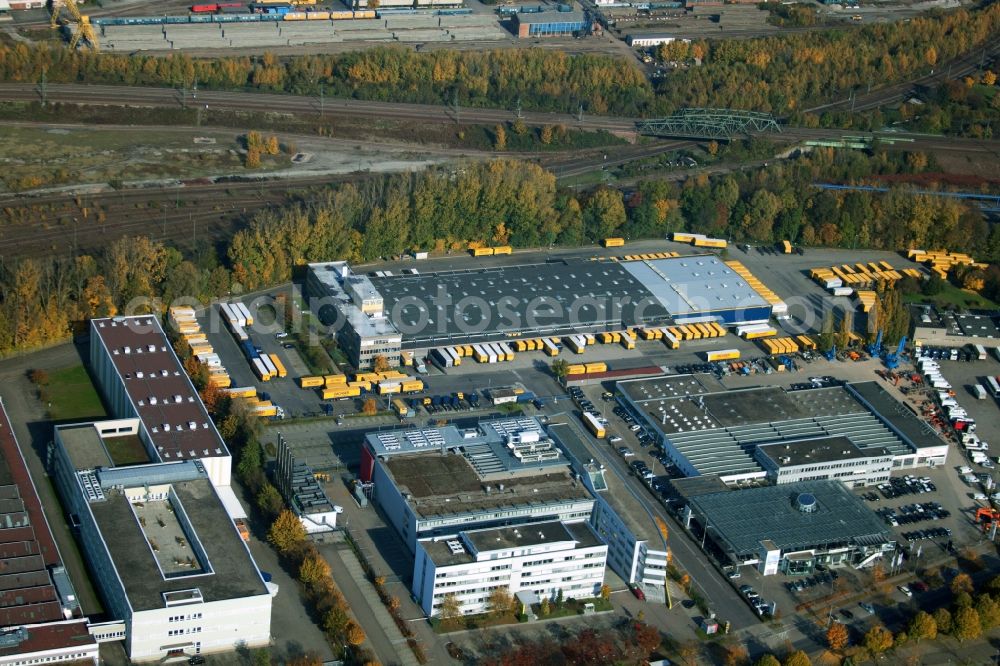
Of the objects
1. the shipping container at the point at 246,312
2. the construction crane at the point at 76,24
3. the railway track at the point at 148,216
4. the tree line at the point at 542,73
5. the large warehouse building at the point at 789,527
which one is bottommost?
the large warehouse building at the point at 789,527

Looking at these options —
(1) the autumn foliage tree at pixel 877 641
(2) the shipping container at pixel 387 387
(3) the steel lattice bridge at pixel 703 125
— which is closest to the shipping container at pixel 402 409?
(2) the shipping container at pixel 387 387

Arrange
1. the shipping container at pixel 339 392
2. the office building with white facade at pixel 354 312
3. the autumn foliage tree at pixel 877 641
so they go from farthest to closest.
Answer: the office building with white facade at pixel 354 312 < the shipping container at pixel 339 392 < the autumn foliage tree at pixel 877 641

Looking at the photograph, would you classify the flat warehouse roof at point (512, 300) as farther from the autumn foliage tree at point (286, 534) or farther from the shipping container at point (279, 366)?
the autumn foliage tree at point (286, 534)

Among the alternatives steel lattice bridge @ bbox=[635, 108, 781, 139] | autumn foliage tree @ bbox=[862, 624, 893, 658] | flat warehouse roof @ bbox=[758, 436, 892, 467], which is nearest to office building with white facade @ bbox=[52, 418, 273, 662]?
autumn foliage tree @ bbox=[862, 624, 893, 658]

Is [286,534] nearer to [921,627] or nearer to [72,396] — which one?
[72,396]

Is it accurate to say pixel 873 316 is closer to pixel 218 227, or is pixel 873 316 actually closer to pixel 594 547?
pixel 594 547

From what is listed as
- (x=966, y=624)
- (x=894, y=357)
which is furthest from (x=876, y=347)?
(x=966, y=624)

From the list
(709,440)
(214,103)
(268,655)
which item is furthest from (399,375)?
(214,103)

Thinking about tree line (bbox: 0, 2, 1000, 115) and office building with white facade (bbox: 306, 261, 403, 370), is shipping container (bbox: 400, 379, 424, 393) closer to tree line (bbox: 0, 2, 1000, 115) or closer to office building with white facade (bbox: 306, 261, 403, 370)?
office building with white facade (bbox: 306, 261, 403, 370)

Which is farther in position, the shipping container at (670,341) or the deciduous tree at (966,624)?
the shipping container at (670,341)
